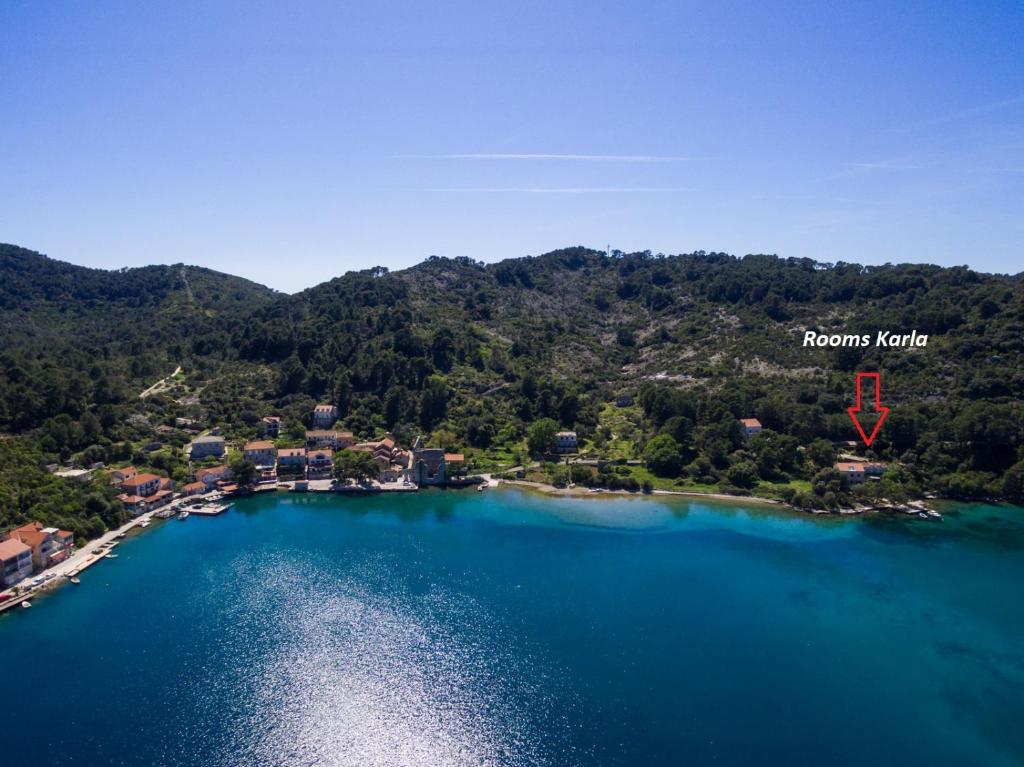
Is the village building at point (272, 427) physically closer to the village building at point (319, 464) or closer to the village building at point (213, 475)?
the village building at point (319, 464)

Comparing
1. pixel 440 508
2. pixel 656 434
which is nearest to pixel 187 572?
pixel 440 508

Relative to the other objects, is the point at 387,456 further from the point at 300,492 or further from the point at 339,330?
the point at 339,330

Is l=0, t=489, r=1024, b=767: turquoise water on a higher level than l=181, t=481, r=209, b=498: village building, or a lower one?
lower

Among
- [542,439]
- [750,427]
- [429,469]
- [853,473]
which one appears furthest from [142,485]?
[853,473]

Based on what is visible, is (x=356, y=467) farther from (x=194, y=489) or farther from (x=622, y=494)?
(x=622, y=494)

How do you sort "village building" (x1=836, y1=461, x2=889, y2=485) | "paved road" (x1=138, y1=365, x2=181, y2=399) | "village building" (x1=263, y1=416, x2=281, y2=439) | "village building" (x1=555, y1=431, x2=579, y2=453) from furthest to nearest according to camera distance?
"paved road" (x1=138, y1=365, x2=181, y2=399)
"village building" (x1=263, y1=416, x2=281, y2=439)
"village building" (x1=555, y1=431, x2=579, y2=453)
"village building" (x1=836, y1=461, x2=889, y2=485)

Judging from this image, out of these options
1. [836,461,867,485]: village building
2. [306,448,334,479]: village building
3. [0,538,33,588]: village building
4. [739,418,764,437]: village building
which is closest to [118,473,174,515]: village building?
[0,538,33,588]: village building

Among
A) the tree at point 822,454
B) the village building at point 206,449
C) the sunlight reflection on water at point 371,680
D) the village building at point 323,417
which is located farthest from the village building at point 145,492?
the tree at point 822,454

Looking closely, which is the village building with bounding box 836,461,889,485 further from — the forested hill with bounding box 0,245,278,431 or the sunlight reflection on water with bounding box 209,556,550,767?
the forested hill with bounding box 0,245,278,431
